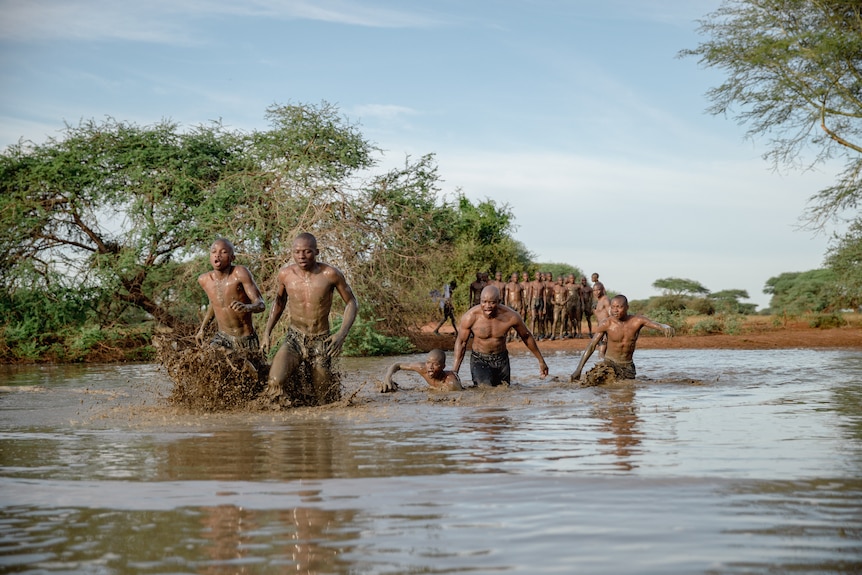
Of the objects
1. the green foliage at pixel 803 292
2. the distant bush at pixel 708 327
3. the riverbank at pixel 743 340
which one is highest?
the green foliage at pixel 803 292

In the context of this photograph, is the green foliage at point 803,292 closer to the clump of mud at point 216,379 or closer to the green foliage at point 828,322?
the green foliage at point 828,322

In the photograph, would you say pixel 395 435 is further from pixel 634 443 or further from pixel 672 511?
pixel 672 511

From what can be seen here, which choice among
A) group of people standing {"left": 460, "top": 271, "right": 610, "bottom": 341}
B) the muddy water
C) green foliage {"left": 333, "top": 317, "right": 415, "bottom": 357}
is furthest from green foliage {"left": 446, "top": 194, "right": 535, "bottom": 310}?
the muddy water

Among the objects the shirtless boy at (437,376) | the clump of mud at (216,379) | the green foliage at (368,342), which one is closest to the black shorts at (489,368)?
the shirtless boy at (437,376)

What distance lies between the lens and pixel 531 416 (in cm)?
936

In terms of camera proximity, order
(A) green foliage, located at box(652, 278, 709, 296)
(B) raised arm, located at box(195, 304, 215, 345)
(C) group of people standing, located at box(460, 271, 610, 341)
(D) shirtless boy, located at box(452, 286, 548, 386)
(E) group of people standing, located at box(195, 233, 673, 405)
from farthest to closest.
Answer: (A) green foliage, located at box(652, 278, 709, 296), (C) group of people standing, located at box(460, 271, 610, 341), (D) shirtless boy, located at box(452, 286, 548, 386), (B) raised arm, located at box(195, 304, 215, 345), (E) group of people standing, located at box(195, 233, 673, 405)

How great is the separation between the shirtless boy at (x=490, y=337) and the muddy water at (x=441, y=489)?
191 centimetres

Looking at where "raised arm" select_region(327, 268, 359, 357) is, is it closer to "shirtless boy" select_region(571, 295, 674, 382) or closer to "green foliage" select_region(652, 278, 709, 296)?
"shirtless boy" select_region(571, 295, 674, 382)

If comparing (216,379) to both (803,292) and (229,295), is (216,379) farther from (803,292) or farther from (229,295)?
(803,292)

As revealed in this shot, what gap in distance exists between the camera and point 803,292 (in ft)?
131

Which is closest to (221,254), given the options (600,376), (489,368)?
(489,368)

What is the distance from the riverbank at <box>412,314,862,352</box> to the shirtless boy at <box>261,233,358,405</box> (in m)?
14.2

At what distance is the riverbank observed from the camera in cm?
2461

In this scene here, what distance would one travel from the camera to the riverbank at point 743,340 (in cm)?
2461
